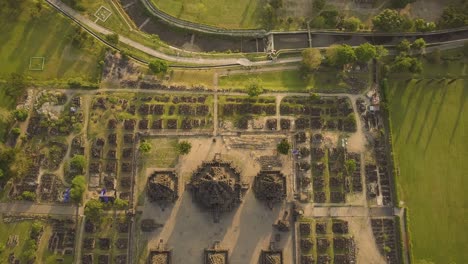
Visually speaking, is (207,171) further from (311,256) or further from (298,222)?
(311,256)

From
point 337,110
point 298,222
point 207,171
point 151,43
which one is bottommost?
point 298,222

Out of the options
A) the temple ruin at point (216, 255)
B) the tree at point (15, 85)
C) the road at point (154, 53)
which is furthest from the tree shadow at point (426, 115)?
the tree at point (15, 85)

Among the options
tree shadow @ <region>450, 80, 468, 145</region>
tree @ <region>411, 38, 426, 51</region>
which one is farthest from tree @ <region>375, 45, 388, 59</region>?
tree shadow @ <region>450, 80, 468, 145</region>

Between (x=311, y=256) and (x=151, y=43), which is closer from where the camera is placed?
(x=311, y=256)

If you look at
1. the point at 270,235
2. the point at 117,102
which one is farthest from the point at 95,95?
the point at 270,235

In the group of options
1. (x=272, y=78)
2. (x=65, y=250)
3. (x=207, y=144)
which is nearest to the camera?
(x=65, y=250)

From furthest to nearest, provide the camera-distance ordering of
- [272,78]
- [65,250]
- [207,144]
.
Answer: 1. [272,78]
2. [207,144]
3. [65,250]
